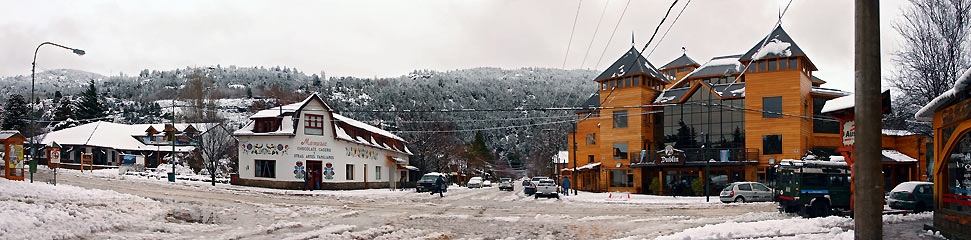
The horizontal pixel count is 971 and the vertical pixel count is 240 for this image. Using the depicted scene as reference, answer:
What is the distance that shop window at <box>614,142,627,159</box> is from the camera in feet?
175

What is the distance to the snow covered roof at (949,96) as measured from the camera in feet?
38.3

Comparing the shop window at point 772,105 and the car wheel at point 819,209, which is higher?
the shop window at point 772,105

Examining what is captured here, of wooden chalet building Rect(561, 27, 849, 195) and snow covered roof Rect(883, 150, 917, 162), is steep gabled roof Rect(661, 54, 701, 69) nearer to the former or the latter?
wooden chalet building Rect(561, 27, 849, 195)

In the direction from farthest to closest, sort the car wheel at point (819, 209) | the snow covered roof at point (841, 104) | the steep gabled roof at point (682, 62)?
the steep gabled roof at point (682, 62)
the car wheel at point (819, 209)
the snow covered roof at point (841, 104)

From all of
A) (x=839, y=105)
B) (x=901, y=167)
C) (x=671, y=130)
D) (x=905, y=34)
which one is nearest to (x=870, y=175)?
(x=839, y=105)

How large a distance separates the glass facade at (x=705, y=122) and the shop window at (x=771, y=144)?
1718mm

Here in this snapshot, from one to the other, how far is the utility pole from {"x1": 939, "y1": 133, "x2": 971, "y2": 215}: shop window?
24.6ft

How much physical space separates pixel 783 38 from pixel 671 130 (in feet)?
34.2

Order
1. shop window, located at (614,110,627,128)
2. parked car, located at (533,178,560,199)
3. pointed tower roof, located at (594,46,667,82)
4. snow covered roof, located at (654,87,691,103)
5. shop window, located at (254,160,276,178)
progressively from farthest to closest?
shop window, located at (614,110,627,128) → snow covered roof, located at (654,87,691,103) → pointed tower roof, located at (594,46,667,82) → shop window, located at (254,160,276,178) → parked car, located at (533,178,560,199)

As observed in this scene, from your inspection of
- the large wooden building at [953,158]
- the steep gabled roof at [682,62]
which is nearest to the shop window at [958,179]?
the large wooden building at [953,158]

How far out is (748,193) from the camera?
3522 cm

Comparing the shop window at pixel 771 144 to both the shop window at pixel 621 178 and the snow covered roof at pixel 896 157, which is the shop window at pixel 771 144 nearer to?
the snow covered roof at pixel 896 157

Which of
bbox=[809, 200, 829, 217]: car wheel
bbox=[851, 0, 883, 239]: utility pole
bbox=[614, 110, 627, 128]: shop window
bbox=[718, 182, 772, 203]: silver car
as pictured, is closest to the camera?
bbox=[851, 0, 883, 239]: utility pole

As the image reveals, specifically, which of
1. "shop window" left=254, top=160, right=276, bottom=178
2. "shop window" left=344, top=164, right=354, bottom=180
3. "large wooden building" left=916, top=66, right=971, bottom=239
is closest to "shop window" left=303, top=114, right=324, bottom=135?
"shop window" left=254, top=160, right=276, bottom=178
